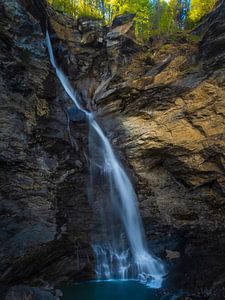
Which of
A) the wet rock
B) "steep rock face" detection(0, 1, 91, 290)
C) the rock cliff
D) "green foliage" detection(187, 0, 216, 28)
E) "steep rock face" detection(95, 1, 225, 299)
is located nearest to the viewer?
the wet rock

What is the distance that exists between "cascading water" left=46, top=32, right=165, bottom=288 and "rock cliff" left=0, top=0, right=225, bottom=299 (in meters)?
0.54

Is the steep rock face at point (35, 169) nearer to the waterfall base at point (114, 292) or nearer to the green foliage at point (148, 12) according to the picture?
the waterfall base at point (114, 292)

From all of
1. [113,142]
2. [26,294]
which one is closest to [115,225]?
[113,142]

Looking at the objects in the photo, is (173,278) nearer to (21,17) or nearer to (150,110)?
(150,110)

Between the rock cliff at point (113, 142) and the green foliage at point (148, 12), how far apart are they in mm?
10656

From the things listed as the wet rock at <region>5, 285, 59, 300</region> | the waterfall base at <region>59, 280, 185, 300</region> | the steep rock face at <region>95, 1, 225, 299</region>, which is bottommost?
the waterfall base at <region>59, 280, 185, 300</region>

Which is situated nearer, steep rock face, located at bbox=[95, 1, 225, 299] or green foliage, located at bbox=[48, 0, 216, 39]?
steep rock face, located at bbox=[95, 1, 225, 299]

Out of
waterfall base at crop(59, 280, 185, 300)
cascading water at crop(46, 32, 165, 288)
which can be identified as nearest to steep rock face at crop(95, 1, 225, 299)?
cascading water at crop(46, 32, 165, 288)

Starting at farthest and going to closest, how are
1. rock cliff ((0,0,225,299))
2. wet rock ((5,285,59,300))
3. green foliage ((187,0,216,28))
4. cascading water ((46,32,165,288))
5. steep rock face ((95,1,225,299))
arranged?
green foliage ((187,0,216,28)), steep rock face ((95,1,225,299)), cascading water ((46,32,165,288)), rock cliff ((0,0,225,299)), wet rock ((5,285,59,300))

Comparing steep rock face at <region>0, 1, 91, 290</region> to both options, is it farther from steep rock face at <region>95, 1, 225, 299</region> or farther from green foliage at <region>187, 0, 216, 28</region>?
green foliage at <region>187, 0, 216, 28</region>

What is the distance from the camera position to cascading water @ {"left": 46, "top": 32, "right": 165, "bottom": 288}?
49.0ft

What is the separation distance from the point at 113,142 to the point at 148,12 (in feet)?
77.3

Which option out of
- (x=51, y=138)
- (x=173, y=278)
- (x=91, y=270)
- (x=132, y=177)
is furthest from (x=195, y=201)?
(x=51, y=138)

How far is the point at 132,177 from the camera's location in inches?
722
